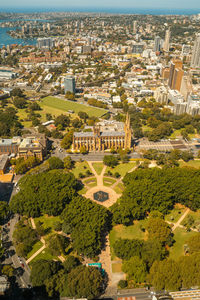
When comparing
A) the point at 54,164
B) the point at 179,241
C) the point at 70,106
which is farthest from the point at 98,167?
the point at 70,106

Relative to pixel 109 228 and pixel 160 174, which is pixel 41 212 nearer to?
pixel 109 228

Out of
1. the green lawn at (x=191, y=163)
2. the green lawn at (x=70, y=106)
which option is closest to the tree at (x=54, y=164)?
the green lawn at (x=191, y=163)

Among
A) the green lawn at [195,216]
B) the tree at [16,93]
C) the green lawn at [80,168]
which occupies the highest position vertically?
the tree at [16,93]

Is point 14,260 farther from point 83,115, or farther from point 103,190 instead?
point 83,115

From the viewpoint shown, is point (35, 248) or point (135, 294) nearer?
point (135, 294)

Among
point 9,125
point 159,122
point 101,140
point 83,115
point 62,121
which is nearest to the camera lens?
point 101,140

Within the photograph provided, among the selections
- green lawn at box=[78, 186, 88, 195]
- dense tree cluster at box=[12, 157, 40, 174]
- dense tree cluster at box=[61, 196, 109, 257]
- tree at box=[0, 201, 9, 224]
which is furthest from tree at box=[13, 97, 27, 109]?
dense tree cluster at box=[61, 196, 109, 257]

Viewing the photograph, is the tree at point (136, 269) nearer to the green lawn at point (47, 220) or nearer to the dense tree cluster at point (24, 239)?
the dense tree cluster at point (24, 239)
